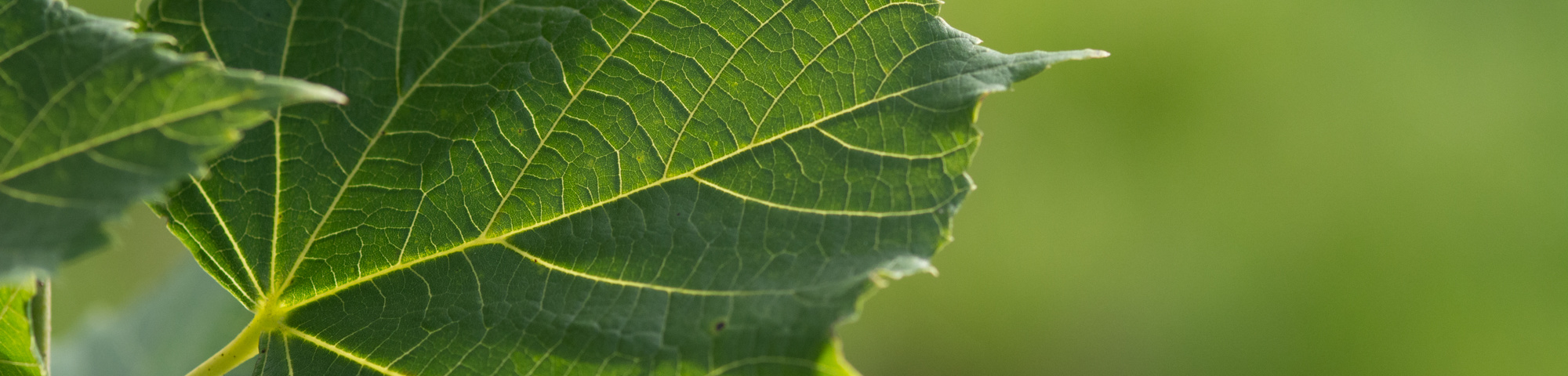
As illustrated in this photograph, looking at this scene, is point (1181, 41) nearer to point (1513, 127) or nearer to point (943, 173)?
point (1513, 127)

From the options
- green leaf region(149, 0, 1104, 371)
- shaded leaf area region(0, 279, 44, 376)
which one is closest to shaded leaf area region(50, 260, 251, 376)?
shaded leaf area region(0, 279, 44, 376)

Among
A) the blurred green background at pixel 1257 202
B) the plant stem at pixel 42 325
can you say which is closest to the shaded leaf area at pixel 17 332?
the plant stem at pixel 42 325

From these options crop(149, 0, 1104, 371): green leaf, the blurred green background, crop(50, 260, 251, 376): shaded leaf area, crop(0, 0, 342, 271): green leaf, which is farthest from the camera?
the blurred green background

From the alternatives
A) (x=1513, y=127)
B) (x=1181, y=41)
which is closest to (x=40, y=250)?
(x=1181, y=41)

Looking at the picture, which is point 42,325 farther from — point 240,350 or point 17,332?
point 240,350

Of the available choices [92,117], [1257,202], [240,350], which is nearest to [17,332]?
[240,350]

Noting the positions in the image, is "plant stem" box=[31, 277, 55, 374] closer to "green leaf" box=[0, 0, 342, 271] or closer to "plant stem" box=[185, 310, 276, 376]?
"plant stem" box=[185, 310, 276, 376]
